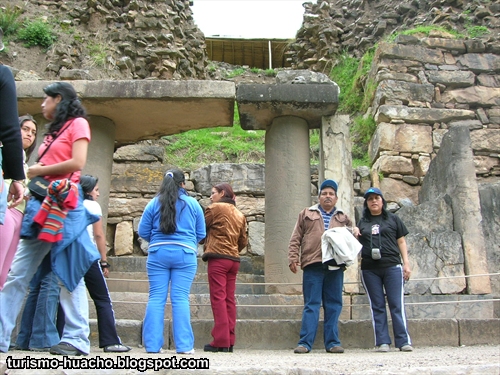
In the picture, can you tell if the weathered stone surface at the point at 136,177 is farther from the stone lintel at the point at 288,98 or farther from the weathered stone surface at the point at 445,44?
the weathered stone surface at the point at 445,44

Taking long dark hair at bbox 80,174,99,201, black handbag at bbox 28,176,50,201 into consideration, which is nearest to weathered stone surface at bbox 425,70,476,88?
long dark hair at bbox 80,174,99,201

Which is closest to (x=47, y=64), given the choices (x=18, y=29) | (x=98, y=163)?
(x=18, y=29)

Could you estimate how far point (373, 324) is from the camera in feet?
17.1

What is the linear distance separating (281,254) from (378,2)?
12.0m

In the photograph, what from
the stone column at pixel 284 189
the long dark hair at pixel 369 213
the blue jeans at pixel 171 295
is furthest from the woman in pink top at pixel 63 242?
the stone column at pixel 284 189

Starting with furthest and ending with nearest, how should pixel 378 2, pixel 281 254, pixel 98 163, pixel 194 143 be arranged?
pixel 378 2, pixel 194 143, pixel 98 163, pixel 281 254

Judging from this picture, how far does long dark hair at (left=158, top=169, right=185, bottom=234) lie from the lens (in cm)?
459

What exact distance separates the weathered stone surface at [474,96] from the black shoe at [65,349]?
33.8 feet

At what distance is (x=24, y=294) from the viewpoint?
12.4 ft

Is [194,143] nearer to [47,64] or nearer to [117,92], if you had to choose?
[47,64]

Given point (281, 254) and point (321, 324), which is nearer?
point (321, 324)

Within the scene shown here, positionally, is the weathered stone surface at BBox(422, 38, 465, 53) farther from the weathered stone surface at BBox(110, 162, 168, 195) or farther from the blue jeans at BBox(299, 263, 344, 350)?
the blue jeans at BBox(299, 263, 344, 350)

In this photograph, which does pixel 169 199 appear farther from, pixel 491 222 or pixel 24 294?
pixel 491 222

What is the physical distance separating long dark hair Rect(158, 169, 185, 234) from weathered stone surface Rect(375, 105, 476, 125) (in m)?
7.54
